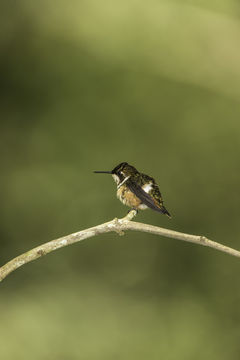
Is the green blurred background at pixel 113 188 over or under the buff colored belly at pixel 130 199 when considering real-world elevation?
over

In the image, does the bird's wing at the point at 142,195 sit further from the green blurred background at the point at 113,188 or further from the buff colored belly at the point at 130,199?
the green blurred background at the point at 113,188

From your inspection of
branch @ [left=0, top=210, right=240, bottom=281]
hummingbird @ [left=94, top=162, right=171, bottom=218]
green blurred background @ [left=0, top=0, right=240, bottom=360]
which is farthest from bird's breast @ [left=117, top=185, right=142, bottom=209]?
green blurred background @ [left=0, top=0, right=240, bottom=360]

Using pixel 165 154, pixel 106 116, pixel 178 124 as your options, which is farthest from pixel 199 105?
pixel 106 116

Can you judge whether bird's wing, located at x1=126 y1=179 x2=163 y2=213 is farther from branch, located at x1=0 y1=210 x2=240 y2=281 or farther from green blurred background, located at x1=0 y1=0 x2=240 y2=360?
green blurred background, located at x1=0 y1=0 x2=240 y2=360

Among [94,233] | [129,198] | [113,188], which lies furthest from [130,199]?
[113,188]

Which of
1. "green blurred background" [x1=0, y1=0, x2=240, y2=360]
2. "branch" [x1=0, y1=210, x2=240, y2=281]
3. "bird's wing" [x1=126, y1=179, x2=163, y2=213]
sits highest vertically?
"green blurred background" [x1=0, y1=0, x2=240, y2=360]

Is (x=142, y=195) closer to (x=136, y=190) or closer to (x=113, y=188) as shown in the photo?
(x=136, y=190)

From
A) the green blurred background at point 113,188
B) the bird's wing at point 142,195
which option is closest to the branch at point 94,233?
the bird's wing at point 142,195
